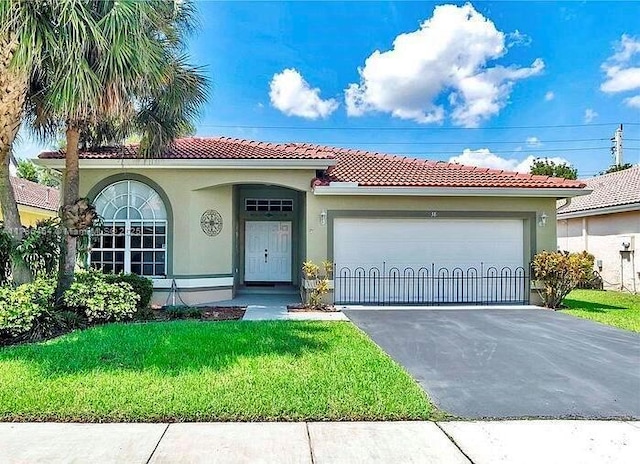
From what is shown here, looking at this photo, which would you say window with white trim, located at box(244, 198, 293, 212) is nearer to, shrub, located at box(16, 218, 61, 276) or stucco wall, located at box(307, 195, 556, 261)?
stucco wall, located at box(307, 195, 556, 261)

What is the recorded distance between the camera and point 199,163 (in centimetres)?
1280

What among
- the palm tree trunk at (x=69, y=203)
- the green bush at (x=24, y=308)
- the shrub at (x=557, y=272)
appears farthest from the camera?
the shrub at (x=557, y=272)

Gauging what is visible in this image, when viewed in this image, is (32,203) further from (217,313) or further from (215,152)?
(217,313)

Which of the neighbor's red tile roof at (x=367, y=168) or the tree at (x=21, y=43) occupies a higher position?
the tree at (x=21, y=43)

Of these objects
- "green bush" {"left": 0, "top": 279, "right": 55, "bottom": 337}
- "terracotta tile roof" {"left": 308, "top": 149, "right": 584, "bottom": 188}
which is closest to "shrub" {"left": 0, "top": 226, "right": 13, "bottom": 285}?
"green bush" {"left": 0, "top": 279, "right": 55, "bottom": 337}

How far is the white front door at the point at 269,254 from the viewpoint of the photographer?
1658 cm

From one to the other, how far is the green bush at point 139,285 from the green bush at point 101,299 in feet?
1.37

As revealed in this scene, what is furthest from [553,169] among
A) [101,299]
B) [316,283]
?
[101,299]

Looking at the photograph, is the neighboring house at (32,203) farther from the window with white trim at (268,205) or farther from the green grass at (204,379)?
the green grass at (204,379)

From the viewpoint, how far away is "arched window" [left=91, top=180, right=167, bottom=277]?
13359mm

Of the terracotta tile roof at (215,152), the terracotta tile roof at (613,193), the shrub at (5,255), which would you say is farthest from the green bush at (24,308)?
the terracotta tile roof at (613,193)

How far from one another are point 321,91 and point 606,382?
2166cm

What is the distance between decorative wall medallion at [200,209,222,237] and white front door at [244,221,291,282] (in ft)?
9.40

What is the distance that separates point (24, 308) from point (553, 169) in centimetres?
3992
